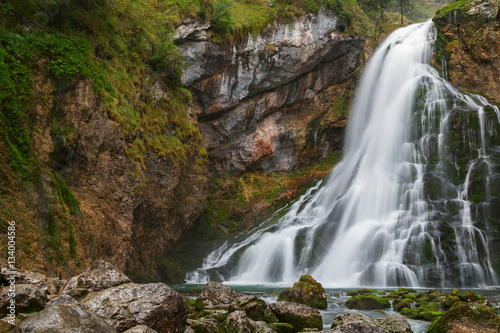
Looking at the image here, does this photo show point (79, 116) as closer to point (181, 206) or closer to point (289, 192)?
point (181, 206)

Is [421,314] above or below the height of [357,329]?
below

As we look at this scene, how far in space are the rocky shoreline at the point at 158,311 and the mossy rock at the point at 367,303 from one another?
38 millimetres

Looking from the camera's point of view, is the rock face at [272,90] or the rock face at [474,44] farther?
the rock face at [272,90]

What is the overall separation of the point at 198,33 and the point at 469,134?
53.6ft

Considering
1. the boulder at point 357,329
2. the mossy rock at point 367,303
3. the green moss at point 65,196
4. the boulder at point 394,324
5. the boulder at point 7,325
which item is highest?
the green moss at point 65,196

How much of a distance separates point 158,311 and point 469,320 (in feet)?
20.2

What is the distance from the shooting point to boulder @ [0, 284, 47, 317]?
14.5 ft

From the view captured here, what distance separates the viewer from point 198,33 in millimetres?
20969

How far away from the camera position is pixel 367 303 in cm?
1047

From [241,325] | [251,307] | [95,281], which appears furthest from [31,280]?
[251,307]

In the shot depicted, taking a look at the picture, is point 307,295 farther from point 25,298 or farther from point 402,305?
point 25,298

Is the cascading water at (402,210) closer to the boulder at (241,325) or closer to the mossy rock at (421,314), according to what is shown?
the mossy rock at (421,314)

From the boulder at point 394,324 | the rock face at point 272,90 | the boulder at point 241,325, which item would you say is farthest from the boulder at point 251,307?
the rock face at point 272,90

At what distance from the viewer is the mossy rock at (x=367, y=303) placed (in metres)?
10.4
